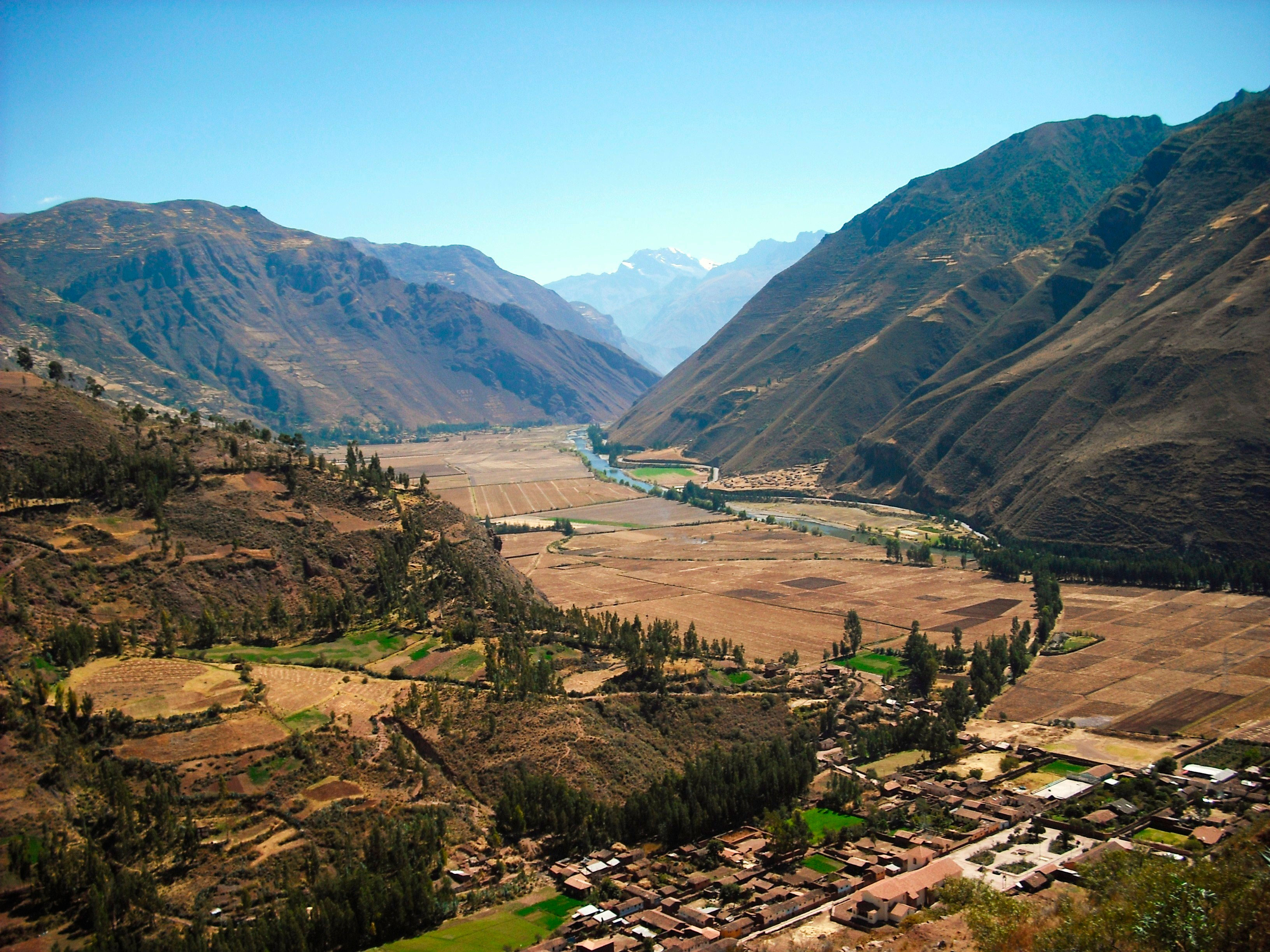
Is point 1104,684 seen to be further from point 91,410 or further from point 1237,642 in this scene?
point 91,410

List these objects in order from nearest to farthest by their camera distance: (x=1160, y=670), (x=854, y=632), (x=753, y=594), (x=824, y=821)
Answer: (x=824, y=821), (x=1160, y=670), (x=854, y=632), (x=753, y=594)

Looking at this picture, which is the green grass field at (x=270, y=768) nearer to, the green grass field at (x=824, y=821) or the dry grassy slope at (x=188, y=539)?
the dry grassy slope at (x=188, y=539)

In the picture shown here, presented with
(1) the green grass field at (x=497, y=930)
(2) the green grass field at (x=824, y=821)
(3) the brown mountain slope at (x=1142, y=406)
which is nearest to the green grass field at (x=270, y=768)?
(1) the green grass field at (x=497, y=930)

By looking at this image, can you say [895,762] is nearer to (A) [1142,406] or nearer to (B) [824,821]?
(B) [824,821]

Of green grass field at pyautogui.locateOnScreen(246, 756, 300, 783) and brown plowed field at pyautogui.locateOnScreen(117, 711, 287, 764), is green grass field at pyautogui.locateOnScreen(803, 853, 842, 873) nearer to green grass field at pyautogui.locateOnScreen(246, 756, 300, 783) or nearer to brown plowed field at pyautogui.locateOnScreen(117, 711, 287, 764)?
green grass field at pyautogui.locateOnScreen(246, 756, 300, 783)

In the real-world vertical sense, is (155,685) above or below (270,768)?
above

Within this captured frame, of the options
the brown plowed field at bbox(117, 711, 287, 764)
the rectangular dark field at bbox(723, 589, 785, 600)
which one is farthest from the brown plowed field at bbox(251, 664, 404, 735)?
the rectangular dark field at bbox(723, 589, 785, 600)

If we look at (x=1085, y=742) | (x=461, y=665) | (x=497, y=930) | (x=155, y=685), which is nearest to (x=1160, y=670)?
(x=1085, y=742)

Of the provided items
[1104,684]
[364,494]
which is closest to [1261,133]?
[1104,684]
